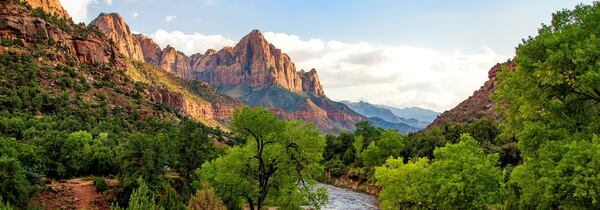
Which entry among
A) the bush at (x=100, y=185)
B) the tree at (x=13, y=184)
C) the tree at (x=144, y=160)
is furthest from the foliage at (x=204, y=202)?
the bush at (x=100, y=185)

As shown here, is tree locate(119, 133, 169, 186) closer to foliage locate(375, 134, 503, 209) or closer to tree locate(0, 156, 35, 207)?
tree locate(0, 156, 35, 207)

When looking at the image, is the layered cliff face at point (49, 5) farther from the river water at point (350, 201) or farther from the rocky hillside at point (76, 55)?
the river water at point (350, 201)

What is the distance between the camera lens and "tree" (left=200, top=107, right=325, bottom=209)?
3384cm

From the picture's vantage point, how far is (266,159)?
34938mm

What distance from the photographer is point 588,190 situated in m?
18.2

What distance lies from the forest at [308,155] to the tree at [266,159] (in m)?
0.08

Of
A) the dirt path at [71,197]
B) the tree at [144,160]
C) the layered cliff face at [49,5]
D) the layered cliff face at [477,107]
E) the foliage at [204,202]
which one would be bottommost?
the dirt path at [71,197]

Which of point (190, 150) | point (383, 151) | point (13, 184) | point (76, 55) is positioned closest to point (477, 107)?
point (383, 151)

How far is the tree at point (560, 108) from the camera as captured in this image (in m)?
18.3

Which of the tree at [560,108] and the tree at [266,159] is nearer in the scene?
the tree at [560,108]

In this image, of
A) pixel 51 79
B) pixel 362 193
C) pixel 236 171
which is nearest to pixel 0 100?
pixel 51 79

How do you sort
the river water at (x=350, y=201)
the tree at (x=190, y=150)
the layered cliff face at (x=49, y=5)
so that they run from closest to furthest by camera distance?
1. the tree at (x=190, y=150)
2. the river water at (x=350, y=201)
3. the layered cliff face at (x=49, y=5)

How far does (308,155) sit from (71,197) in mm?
20010

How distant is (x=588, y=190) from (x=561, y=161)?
1.48m
